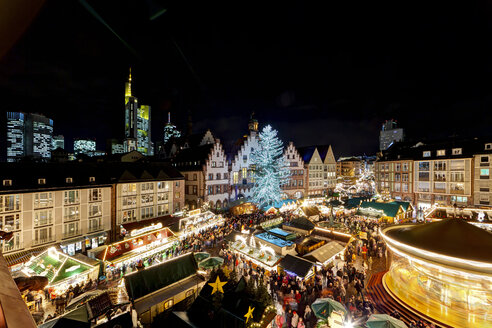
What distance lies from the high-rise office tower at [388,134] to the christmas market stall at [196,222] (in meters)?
166

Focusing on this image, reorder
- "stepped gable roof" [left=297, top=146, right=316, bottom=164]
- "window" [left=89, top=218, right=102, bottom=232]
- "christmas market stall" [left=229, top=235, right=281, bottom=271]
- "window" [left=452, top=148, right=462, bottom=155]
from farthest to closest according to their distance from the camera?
1. "stepped gable roof" [left=297, top=146, right=316, bottom=164]
2. "window" [left=452, top=148, right=462, bottom=155]
3. "window" [left=89, top=218, right=102, bottom=232]
4. "christmas market stall" [left=229, top=235, right=281, bottom=271]

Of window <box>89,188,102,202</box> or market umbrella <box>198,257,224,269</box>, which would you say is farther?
window <box>89,188,102,202</box>

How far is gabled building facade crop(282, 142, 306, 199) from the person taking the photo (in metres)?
45.1

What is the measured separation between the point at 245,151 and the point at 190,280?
29.7 m

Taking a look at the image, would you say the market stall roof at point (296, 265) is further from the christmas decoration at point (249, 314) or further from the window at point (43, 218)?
the window at point (43, 218)

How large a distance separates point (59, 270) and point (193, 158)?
26.2 metres

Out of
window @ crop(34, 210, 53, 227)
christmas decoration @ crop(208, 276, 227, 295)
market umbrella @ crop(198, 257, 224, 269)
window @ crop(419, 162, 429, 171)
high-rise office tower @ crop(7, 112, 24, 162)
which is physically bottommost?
market umbrella @ crop(198, 257, 224, 269)

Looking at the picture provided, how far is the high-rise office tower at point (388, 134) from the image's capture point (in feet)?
490

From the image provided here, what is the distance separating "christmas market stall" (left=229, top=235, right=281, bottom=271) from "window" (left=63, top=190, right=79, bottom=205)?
57.2ft

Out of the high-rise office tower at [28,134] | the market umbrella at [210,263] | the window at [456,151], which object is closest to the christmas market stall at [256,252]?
the market umbrella at [210,263]

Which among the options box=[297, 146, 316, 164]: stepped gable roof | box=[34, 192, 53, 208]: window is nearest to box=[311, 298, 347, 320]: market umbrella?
box=[34, 192, 53, 208]: window

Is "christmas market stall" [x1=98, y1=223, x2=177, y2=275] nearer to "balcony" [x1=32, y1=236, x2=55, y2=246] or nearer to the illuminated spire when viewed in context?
"balcony" [x1=32, y1=236, x2=55, y2=246]

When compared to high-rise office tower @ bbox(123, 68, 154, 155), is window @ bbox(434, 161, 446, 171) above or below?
below

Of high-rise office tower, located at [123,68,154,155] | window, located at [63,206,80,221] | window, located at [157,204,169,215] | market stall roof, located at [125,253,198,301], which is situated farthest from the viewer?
high-rise office tower, located at [123,68,154,155]
